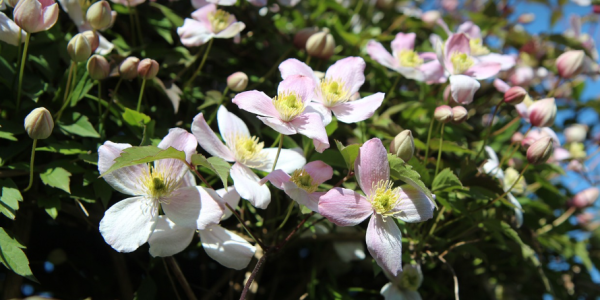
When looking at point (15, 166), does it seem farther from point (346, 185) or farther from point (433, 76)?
point (433, 76)

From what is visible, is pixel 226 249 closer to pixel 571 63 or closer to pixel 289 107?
pixel 289 107

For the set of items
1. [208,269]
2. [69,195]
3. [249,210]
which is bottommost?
[208,269]

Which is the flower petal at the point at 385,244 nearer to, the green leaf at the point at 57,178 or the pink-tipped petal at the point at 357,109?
the pink-tipped petal at the point at 357,109

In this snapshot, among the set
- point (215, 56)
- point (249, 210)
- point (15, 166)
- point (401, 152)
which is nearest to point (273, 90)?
point (215, 56)

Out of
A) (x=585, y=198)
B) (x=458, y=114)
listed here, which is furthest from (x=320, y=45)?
(x=585, y=198)

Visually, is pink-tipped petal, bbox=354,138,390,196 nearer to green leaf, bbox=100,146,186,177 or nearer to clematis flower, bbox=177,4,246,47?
green leaf, bbox=100,146,186,177
